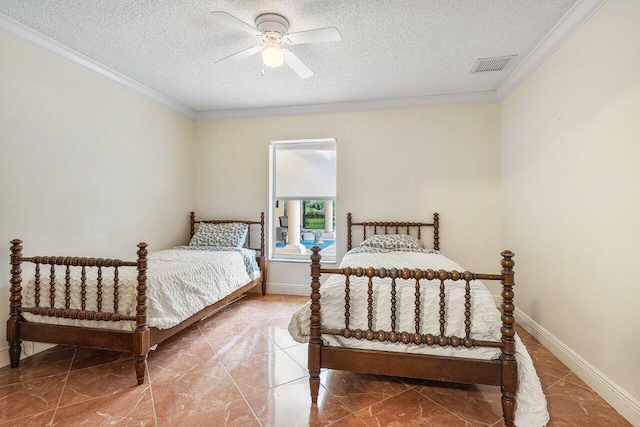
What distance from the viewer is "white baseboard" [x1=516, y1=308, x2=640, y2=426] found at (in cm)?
171

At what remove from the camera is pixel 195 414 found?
69.8 inches

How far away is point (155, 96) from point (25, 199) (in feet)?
6.24

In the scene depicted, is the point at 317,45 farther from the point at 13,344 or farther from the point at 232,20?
the point at 13,344

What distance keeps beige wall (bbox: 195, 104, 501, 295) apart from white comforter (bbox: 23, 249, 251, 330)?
1.40 metres

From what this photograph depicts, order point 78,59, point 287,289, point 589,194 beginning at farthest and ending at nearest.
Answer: point 287,289, point 78,59, point 589,194

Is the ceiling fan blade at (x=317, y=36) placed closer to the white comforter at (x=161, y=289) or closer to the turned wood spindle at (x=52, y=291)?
the white comforter at (x=161, y=289)

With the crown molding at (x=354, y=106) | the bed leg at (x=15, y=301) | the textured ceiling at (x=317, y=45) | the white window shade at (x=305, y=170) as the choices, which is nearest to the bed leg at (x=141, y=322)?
the bed leg at (x=15, y=301)

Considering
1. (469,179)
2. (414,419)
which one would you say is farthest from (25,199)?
(469,179)

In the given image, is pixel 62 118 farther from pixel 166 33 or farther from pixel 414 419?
pixel 414 419

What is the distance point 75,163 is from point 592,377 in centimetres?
442

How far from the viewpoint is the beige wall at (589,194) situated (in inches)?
69.1

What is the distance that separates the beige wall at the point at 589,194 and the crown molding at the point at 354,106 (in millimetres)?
750

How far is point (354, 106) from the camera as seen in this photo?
13.3ft

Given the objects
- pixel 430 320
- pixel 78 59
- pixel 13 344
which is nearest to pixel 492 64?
pixel 430 320
